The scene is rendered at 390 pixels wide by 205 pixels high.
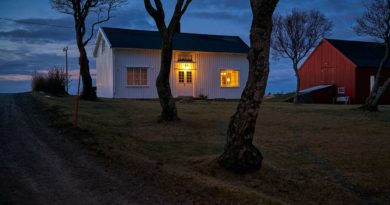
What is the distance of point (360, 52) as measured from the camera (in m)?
35.8

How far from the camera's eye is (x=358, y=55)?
3506 cm

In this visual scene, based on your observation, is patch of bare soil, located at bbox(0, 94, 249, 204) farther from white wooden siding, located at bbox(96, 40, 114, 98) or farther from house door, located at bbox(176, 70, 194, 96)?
house door, located at bbox(176, 70, 194, 96)

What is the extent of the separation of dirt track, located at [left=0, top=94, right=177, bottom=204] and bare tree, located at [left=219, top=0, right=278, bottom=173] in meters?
1.63

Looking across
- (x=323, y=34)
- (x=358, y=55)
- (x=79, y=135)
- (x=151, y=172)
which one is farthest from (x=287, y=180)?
(x=358, y=55)

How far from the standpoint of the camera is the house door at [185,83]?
29.4 m

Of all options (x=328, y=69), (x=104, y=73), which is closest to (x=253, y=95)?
(x=104, y=73)

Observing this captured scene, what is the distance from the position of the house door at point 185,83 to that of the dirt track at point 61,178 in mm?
20287

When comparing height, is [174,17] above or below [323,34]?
below

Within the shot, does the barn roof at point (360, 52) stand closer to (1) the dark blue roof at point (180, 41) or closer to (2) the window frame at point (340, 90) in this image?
(2) the window frame at point (340, 90)

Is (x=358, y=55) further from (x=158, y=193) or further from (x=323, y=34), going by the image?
(x=158, y=193)

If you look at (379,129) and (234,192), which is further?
(379,129)

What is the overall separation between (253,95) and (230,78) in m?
24.7

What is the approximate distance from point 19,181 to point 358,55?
3400 cm

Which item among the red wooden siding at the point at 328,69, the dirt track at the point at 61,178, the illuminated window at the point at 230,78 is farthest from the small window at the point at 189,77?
the dirt track at the point at 61,178
